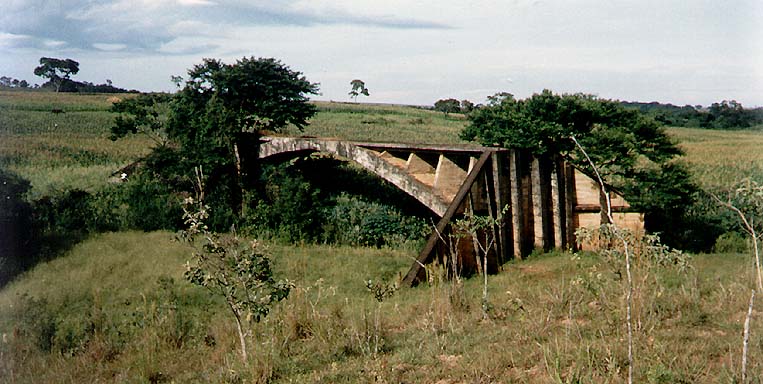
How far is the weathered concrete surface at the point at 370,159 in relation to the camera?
12621 millimetres

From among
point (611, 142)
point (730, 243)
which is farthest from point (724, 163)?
point (611, 142)

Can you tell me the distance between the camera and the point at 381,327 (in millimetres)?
6270

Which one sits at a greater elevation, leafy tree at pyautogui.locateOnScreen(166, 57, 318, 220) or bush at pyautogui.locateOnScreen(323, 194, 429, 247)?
leafy tree at pyautogui.locateOnScreen(166, 57, 318, 220)

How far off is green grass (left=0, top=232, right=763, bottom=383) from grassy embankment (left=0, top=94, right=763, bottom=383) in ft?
0.07

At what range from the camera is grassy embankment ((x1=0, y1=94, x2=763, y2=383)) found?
4438 mm

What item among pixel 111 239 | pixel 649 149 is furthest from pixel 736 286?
pixel 111 239

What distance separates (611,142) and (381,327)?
304 inches

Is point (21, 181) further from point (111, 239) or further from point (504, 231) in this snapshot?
point (504, 231)

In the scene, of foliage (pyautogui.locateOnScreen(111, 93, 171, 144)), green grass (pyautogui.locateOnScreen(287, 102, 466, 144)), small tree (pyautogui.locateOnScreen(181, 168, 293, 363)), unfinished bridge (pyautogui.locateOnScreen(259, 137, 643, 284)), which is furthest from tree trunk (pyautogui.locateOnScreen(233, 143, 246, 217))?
green grass (pyautogui.locateOnScreen(287, 102, 466, 144))

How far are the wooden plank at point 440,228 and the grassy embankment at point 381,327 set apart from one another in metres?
0.44

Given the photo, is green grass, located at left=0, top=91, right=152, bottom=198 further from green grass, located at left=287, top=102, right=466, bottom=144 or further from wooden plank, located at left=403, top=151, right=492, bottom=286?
wooden plank, located at left=403, top=151, right=492, bottom=286

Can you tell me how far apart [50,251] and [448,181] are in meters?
9.62

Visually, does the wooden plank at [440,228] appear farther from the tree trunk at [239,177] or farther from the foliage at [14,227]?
the foliage at [14,227]

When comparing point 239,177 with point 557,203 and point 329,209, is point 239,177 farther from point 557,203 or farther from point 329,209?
point 557,203
